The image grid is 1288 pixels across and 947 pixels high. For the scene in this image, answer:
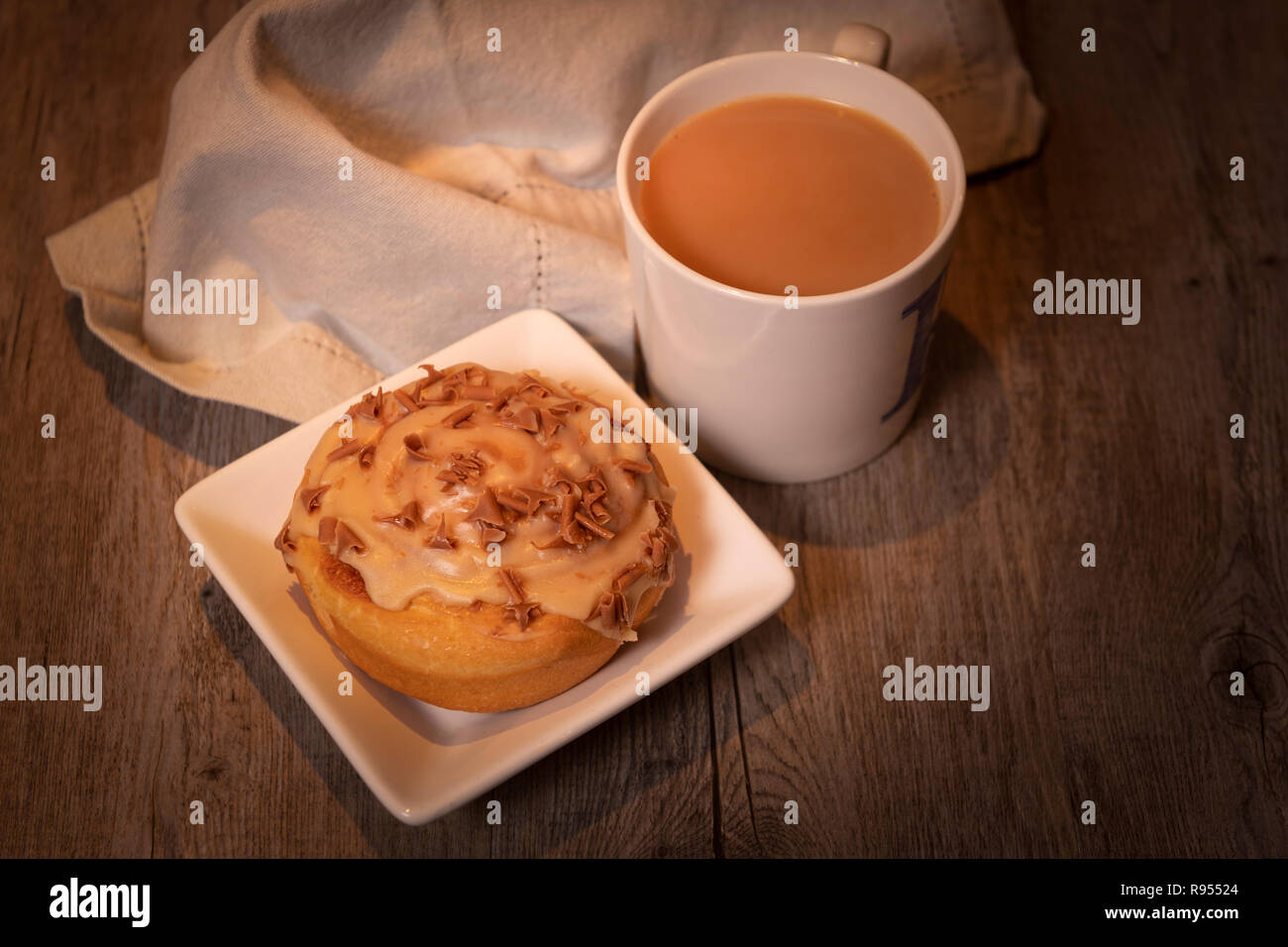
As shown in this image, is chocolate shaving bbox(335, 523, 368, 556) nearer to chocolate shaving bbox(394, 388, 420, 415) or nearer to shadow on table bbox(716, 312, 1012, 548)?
chocolate shaving bbox(394, 388, 420, 415)

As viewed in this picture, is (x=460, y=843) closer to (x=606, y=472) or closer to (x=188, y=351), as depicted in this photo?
(x=606, y=472)

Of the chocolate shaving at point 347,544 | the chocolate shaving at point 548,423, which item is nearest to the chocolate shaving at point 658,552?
the chocolate shaving at point 548,423

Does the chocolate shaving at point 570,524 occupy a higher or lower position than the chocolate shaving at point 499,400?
lower

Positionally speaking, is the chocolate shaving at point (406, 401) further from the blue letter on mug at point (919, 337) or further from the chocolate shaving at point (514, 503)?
the blue letter on mug at point (919, 337)

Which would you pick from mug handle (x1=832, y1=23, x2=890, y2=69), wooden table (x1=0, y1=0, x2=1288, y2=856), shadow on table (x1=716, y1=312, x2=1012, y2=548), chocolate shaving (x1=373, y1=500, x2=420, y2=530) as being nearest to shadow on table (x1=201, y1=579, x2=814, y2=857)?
wooden table (x1=0, y1=0, x2=1288, y2=856)

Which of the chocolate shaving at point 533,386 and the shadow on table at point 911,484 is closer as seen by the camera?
the chocolate shaving at point 533,386
